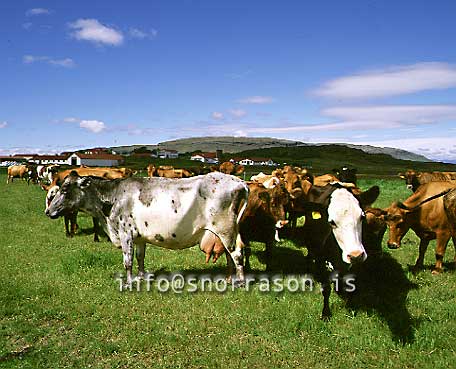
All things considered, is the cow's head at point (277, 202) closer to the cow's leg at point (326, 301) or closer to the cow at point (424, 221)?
the cow at point (424, 221)

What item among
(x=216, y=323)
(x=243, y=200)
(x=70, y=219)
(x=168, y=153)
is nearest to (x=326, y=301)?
(x=216, y=323)

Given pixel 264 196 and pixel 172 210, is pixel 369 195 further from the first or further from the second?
pixel 172 210

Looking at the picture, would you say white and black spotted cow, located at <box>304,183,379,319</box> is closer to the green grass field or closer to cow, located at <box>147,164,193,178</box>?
the green grass field

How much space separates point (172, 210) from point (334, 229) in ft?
9.97

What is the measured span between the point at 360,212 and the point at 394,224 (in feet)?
12.3

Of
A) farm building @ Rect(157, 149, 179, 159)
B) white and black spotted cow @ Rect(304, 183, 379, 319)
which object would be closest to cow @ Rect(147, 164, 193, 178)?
white and black spotted cow @ Rect(304, 183, 379, 319)

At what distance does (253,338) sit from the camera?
602 centimetres

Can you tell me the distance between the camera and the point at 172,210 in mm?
7586

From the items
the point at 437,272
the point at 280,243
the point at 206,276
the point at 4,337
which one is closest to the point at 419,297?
the point at 437,272

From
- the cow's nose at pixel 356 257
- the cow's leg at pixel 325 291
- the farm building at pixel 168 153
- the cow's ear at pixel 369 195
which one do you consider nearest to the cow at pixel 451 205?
the cow's ear at pixel 369 195

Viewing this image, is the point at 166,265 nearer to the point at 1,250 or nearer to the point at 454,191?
the point at 1,250

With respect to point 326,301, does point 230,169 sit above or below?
above

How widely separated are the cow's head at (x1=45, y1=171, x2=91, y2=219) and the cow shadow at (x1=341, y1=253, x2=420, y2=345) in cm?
529

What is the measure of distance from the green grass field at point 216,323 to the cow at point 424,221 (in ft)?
2.01
